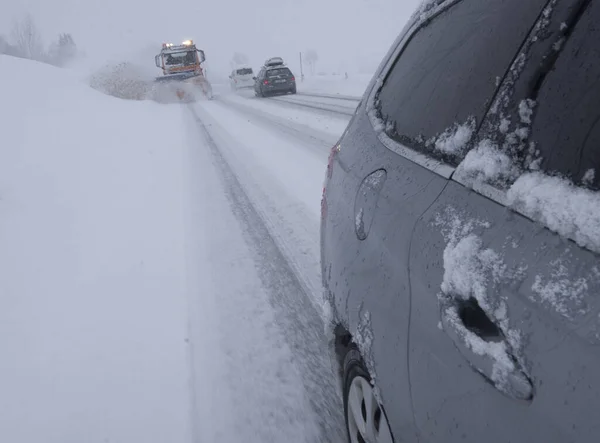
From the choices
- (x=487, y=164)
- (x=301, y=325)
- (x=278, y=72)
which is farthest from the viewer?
(x=278, y=72)

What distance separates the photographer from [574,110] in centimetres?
101

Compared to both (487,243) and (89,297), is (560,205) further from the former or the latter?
(89,297)

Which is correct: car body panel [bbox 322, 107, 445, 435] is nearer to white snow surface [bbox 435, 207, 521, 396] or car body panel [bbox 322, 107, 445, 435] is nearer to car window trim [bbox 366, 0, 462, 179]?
car window trim [bbox 366, 0, 462, 179]

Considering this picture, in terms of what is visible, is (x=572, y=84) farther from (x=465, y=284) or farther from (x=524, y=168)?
(x=465, y=284)

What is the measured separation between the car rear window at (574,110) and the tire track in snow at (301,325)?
143cm

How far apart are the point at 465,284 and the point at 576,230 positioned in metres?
0.29

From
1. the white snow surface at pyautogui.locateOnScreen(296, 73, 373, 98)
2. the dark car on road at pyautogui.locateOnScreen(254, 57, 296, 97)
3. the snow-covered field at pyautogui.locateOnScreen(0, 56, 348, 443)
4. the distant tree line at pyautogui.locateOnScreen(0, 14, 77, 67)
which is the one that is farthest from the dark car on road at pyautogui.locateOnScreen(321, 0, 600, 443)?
the distant tree line at pyautogui.locateOnScreen(0, 14, 77, 67)

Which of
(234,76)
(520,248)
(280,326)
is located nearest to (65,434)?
(280,326)

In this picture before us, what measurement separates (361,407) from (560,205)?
3.92ft

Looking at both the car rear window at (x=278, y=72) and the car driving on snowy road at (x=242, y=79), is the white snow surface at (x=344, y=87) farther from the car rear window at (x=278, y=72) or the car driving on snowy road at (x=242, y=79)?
the car driving on snowy road at (x=242, y=79)

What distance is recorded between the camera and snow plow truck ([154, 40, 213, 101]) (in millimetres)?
24984

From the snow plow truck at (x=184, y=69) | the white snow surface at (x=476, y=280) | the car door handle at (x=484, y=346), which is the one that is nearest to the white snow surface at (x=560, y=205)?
the white snow surface at (x=476, y=280)

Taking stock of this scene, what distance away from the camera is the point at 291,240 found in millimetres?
4777

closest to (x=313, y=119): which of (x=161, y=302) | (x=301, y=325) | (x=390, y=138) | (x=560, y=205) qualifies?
(x=161, y=302)
